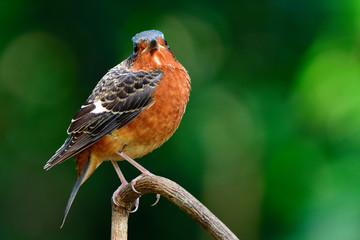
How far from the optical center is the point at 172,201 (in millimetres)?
2943

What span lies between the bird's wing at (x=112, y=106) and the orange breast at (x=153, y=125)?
0.05 m

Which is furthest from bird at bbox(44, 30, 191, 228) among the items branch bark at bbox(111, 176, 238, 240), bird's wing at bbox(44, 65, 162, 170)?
branch bark at bbox(111, 176, 238, 240)

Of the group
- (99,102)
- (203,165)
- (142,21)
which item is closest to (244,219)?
(203,165)

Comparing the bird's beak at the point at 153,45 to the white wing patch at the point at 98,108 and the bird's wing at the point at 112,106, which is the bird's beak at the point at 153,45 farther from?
the white wing patch at the point at 98,108

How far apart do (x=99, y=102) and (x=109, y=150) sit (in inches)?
14.7

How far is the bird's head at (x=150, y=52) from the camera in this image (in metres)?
3.52

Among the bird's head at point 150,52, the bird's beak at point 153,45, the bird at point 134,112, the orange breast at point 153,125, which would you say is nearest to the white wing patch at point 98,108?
the bird at point 134,112

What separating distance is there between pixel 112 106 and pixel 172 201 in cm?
111

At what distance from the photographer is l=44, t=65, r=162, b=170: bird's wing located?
3.71 meters

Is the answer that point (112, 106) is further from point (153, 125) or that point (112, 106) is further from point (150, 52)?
point (150, 52)

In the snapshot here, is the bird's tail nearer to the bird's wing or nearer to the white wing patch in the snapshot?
the bird's wing

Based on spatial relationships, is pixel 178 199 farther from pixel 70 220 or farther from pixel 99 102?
pixel 70 220

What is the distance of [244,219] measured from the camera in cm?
646

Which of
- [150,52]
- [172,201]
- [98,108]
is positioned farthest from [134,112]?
[172,201]
